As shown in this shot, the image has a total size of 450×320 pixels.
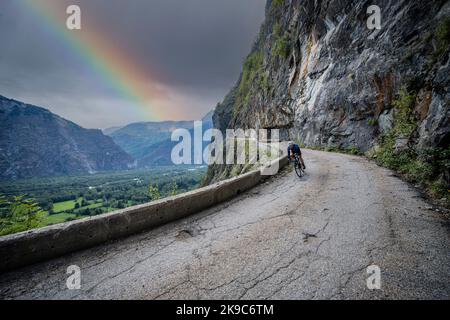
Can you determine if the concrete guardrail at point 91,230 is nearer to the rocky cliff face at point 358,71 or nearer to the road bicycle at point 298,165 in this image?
the road bicycle at point 298,165

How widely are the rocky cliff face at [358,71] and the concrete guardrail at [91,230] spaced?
29.3ft

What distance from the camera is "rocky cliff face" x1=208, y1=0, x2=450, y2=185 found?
348 inches

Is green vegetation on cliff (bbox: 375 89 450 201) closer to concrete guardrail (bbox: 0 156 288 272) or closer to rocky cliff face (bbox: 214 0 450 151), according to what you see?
rocky cliff face (bbox: 214 0 450 151)

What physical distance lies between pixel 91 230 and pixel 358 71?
1987cm

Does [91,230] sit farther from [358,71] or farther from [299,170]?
[358,71]

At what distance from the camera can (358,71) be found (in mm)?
15758

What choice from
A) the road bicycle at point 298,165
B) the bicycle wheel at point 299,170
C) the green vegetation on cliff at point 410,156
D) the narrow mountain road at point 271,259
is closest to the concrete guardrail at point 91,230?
the narrow mountain road at point 271,259

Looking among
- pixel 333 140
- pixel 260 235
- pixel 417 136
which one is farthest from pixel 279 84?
pixel 260 235

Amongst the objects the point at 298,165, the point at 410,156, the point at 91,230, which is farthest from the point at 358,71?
the point at 91,230

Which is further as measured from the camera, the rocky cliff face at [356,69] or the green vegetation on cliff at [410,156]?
the rocky cliff face at [356,69]

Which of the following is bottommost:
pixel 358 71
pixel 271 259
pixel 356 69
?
pixel 271 259

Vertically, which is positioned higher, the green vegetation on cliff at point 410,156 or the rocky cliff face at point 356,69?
the rocky cliff face at point 356,69

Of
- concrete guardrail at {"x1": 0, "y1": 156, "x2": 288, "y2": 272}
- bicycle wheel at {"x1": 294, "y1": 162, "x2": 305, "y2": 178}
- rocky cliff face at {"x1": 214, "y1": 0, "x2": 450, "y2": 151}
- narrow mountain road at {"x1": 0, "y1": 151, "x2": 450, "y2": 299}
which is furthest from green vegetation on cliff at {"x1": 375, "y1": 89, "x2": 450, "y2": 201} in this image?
concrete guardrail at {"x1": 0, "y1": 156, "x2": 288, "y2": 272}

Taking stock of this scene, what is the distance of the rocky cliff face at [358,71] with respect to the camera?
8852 mm
